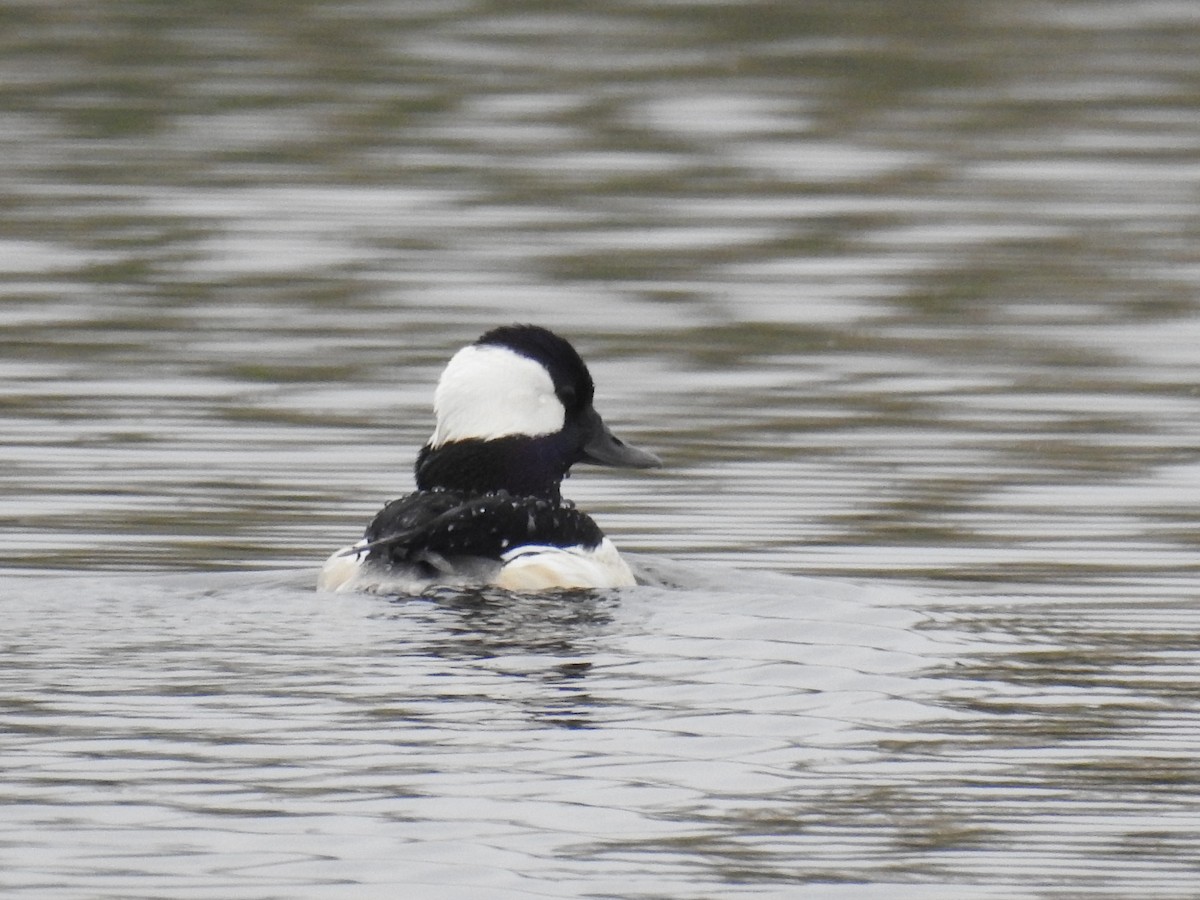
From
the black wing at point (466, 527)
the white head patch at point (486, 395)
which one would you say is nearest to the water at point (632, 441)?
the black wing at point (466, 527)

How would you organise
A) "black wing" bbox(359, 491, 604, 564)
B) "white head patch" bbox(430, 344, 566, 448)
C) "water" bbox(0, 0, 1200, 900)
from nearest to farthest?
"water" bbox(0, 0, 1200, 900) < "black wing" bbox(359, 491, 604, 564) < "white head patch" bbox(430, 344, 566, 448)

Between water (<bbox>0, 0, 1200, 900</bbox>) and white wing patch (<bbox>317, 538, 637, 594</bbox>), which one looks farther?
white wing patch (<bbox>317, 538, 637, 594</bbox>)

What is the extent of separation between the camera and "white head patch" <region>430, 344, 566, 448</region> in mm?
9398

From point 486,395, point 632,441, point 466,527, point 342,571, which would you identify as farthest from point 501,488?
point 632,441

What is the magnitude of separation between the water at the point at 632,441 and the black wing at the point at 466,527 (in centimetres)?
18

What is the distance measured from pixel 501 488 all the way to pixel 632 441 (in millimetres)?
2842

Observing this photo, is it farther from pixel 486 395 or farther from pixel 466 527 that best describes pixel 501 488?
pixel 466 527

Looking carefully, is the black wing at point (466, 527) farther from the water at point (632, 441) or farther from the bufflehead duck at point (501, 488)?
the water at point (632, 441)

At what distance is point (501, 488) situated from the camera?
955 cm

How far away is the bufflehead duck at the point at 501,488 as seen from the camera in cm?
893

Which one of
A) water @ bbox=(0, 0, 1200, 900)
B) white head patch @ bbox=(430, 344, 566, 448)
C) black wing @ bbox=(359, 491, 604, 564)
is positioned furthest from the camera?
white head patch @ bbox=(430, 344, 566, 448)

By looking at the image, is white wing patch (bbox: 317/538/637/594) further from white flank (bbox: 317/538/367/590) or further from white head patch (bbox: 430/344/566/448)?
white head patch (bbox: 430/344/566/448)

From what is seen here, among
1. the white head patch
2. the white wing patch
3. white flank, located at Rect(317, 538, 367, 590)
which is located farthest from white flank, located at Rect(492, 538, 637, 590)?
the white head patch

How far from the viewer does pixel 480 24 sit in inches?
1004
